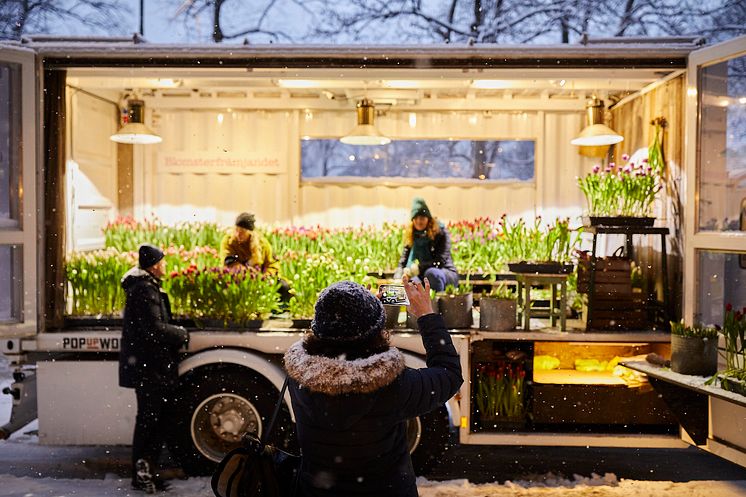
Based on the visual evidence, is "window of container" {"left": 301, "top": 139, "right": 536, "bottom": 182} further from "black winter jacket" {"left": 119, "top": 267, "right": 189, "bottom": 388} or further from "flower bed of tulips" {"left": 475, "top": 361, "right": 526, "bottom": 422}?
"black winter jacket" {"left": 119, "top": 267, "right": 189, "bottom": 388}

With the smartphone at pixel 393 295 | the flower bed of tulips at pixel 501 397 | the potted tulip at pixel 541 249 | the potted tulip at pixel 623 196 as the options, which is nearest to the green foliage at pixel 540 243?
the potted tulip at pixel 541 249

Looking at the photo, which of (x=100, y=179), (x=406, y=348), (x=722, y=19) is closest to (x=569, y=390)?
(x=406, y=348)

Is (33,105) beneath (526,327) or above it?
above

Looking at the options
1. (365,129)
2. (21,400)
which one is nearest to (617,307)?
(365,129)

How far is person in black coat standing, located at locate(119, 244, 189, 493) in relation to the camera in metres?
5.03

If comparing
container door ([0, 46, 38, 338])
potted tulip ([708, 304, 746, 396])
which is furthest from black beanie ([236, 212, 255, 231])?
potted tulip ([708, 304, 746, 396])

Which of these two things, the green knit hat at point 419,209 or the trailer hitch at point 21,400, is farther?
the green knit hat at point 419,209

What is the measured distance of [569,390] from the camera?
5.45 m

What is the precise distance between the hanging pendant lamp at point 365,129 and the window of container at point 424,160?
113cm

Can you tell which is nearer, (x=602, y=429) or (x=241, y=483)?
(x=241, y=483)

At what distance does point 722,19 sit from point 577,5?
2.78 metres

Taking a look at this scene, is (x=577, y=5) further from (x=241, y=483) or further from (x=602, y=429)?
(x=241, y=483)

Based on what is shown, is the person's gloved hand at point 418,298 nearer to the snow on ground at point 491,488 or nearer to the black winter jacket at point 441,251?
the snow on ground at point 491,488

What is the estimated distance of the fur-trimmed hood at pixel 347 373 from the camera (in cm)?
248
